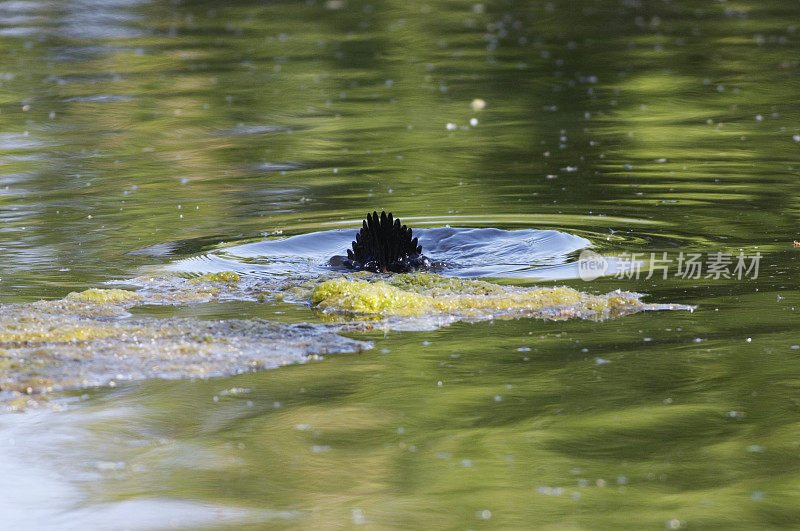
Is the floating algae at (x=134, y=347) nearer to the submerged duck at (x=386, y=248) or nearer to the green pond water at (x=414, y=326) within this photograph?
the green pond water at (x=414, y=326)

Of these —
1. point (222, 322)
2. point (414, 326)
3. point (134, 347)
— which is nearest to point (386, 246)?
point (414, 326)

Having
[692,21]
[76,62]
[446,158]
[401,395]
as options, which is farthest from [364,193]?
[692,21]

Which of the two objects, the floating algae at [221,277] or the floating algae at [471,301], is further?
the floating algae at [221,277]

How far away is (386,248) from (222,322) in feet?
5.39

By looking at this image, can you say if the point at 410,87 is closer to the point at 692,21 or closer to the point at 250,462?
the point at 692,21

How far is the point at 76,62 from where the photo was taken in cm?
1812

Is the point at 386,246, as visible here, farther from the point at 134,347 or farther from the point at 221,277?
the point at 134,347

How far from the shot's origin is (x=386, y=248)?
6.93 metres

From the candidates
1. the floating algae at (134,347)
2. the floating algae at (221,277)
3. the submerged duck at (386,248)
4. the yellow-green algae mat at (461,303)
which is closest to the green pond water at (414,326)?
the floating algae at (134,347)

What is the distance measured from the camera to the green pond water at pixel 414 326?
3.85 meters

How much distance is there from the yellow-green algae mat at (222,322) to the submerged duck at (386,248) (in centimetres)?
25

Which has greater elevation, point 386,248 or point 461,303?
point 386,248

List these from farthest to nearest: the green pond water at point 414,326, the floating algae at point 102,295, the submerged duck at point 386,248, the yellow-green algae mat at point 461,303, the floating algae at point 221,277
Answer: the submerged duck at point 386,248, the floating algae at point 221,277, the floating algae at point 102,295, the yellow-green algae mat at point 461,303, the green pond water at point 414,326

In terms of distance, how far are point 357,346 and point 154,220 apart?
4146mm
